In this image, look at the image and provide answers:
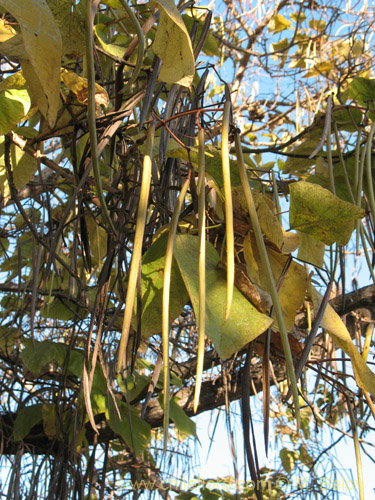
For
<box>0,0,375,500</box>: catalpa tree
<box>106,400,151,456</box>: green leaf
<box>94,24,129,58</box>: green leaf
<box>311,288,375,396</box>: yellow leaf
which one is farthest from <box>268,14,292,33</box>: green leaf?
<box>311,288,375,396</box>: yellow leaf

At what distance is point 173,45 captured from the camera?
394 mm

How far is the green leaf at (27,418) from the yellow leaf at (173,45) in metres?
0.98

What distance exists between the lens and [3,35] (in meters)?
0.52

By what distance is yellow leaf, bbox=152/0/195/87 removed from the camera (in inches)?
14.7

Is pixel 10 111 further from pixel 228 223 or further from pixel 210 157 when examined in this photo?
pixel 228 223

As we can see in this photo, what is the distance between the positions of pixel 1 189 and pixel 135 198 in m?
0.21

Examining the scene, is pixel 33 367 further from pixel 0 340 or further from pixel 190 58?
pixel 190 58

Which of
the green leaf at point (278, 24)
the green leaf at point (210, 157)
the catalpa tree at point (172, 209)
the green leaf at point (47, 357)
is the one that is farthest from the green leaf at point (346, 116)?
the green leaf at point (278, 24)

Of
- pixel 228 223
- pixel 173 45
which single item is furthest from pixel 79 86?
pixel 228 223

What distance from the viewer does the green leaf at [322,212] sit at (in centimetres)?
47

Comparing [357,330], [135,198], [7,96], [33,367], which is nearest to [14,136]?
[7,96]

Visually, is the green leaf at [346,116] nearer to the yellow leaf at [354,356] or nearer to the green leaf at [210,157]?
the green leaf at [210,157]

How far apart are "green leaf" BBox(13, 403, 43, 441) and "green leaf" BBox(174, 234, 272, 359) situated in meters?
0.90

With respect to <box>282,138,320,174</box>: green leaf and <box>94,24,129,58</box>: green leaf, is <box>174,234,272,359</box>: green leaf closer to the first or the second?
<box>94,24,129,58</box>: green leaf
